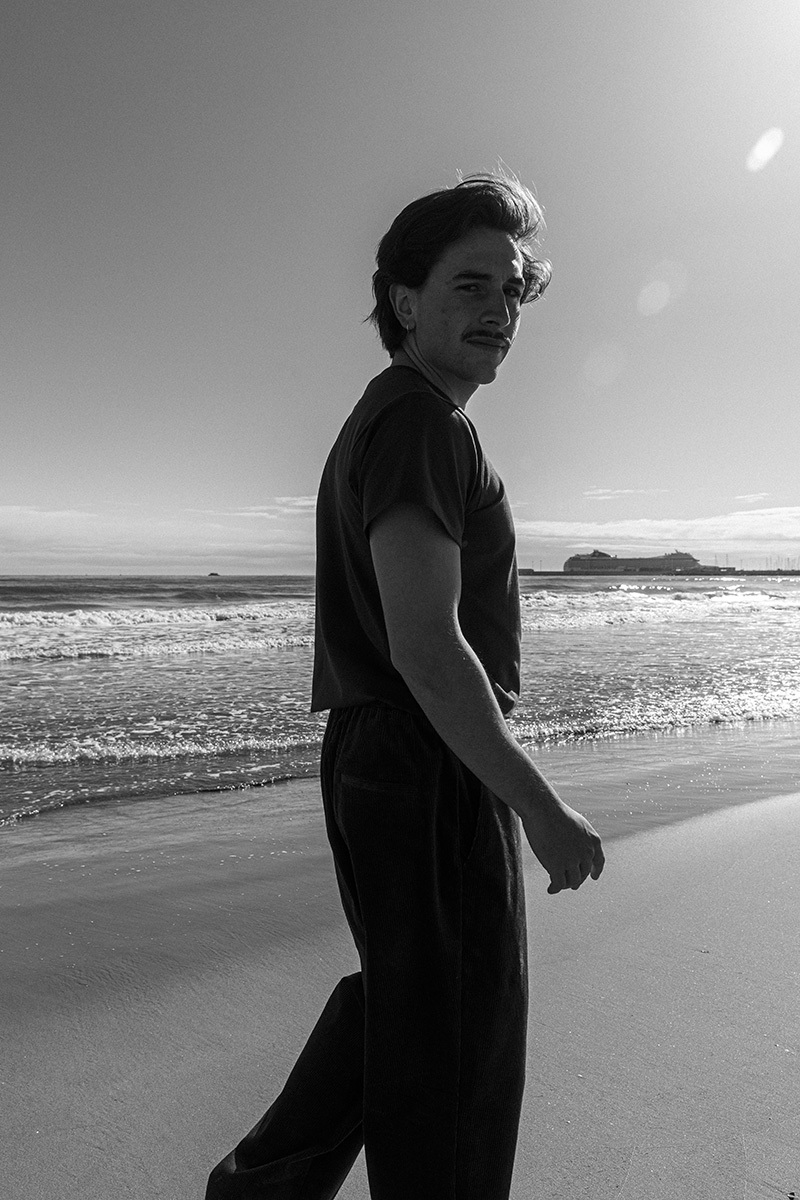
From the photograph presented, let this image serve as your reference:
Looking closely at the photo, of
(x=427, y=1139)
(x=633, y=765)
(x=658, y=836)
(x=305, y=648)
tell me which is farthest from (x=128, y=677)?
(x=427, y=1139)

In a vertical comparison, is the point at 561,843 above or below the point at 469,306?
below

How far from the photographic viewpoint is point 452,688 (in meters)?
1.25

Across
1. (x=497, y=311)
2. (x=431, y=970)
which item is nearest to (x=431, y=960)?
(x=431, y=970)

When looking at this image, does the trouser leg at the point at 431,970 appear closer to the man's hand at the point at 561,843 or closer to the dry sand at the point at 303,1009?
the man's hand at the point at 561,843

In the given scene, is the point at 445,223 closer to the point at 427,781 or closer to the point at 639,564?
the point at 427,781

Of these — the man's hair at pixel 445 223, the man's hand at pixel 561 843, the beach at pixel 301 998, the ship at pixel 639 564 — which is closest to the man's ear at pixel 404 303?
the man's hair at pixel 445 223

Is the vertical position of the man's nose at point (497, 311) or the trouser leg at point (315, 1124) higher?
the man's nose at point (497, 311)

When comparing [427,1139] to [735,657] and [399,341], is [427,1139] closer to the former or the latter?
[399,341]

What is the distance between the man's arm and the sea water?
3.90m

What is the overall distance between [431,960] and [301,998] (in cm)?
156

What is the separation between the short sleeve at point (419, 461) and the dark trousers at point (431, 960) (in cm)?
35

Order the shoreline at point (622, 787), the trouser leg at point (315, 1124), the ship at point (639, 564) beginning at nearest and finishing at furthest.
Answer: the trouser leg at point (315, 1124)
the shoreline at point (622, 787)
the ship at point (639, 564)

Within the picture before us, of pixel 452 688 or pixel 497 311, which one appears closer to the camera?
pixel 452 688

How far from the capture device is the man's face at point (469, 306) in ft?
5.07
